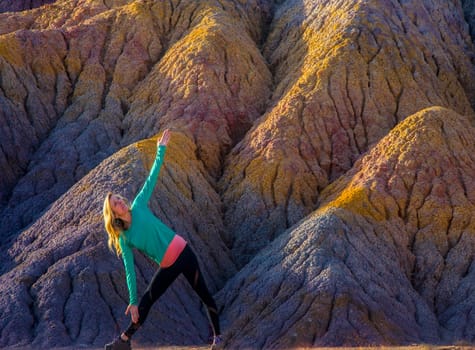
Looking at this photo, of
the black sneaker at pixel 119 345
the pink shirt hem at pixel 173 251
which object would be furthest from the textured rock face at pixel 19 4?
the pink shirt hem at pixel 173 251

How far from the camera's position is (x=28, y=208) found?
3938 cm

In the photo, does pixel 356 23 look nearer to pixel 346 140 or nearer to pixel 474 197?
pixel 346 140

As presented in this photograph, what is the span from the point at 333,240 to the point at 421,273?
3151mm

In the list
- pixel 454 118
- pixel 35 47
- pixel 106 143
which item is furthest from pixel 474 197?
pixel 35 47

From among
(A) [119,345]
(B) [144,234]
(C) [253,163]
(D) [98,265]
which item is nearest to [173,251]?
(B) [144,234]

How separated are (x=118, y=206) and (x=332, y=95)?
75.8 feet

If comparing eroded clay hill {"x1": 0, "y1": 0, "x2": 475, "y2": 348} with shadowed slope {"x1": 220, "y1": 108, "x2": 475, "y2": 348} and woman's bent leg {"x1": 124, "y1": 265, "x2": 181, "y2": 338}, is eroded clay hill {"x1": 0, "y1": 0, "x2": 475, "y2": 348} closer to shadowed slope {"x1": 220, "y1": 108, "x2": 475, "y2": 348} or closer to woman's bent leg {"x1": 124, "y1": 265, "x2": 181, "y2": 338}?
shadowed slope {"x1": 220, "y1": 108, "x2": 475, "y2": 348}

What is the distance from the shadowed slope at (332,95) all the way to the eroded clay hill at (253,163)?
8 centimetres

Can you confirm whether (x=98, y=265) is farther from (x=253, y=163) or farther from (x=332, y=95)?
(x=332, y=95)

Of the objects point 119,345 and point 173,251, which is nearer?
point 173,251

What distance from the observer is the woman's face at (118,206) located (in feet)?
58.1

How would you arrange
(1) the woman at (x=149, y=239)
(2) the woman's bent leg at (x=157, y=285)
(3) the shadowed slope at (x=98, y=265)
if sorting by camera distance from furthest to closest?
(3) the shadowed slope at (x=98, y=265) < (2) the woman's bent leg at (x=157, y=285) < (1) the woman at (x=149, y=239)

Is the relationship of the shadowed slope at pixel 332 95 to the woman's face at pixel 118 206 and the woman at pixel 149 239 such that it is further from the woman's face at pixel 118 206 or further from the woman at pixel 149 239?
the woman's face at pixel 118 206

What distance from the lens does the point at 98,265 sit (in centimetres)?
3206
